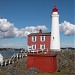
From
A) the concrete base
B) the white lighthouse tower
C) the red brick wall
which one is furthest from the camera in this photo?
the red brick wall

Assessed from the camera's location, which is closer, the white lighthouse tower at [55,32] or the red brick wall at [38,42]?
the white lighthouse tower at [55,32]

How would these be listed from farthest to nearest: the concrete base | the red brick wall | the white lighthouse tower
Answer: the red brick wall → the white lighthouse tower → the concrete base

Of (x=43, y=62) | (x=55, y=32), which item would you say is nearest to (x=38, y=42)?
(x=55, y=32)

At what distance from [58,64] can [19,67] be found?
270 inches

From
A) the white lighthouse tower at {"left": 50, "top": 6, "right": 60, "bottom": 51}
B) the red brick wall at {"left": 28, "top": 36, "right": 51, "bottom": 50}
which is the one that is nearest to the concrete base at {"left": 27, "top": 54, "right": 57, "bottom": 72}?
the white lighthouse tower at {"left": 50, "top": 6, "right": 60, "bottom": 51}

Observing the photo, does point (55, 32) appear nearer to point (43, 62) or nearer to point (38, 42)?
point (38, 42)

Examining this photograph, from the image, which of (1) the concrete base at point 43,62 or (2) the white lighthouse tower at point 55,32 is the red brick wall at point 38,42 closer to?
(2) the white lighthouse tower at point 55,32

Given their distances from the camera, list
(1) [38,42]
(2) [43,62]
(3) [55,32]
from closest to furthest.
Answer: (2) [43,62]
(3) [55,32]
(1) [38,42]

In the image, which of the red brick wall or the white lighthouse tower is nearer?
the white lighthouse tower

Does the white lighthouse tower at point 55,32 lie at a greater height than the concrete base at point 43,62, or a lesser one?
greater

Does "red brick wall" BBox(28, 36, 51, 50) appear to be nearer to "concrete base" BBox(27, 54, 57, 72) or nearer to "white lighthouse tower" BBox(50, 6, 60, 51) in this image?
"white lighthouse tower" BBox(50, 6, 60, 51)

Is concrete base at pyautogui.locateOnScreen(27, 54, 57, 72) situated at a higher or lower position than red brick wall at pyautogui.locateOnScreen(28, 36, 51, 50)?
lower

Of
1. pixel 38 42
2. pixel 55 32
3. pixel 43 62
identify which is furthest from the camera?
pixel 38 42

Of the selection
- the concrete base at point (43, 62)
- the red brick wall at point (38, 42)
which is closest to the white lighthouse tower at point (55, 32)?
the red brick wall at point (38, 42)
